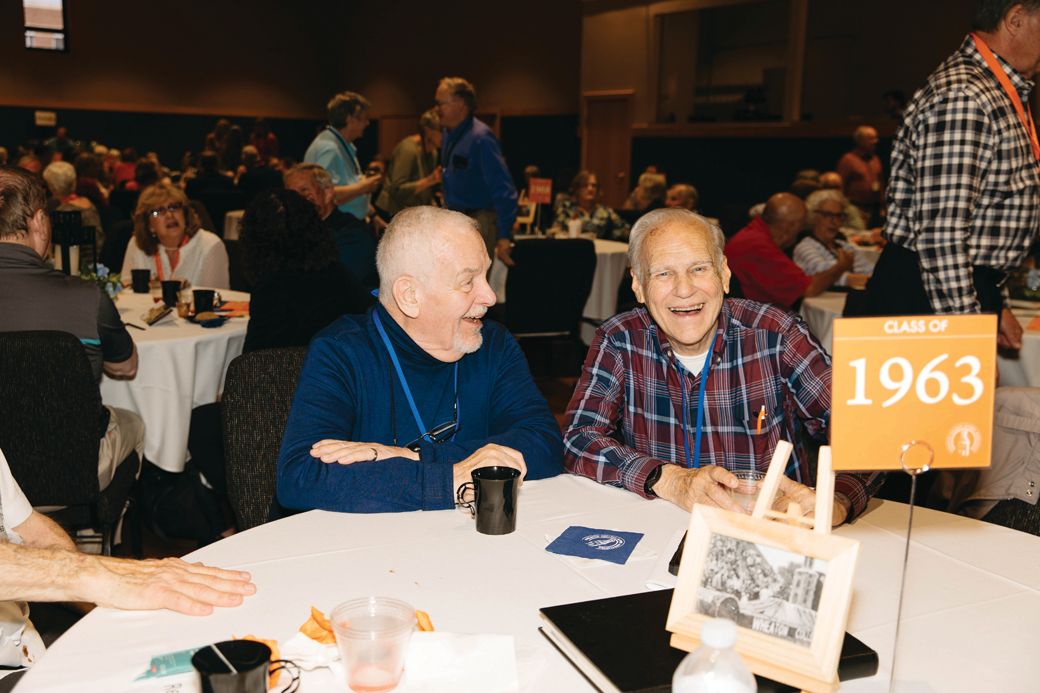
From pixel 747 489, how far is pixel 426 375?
81cm

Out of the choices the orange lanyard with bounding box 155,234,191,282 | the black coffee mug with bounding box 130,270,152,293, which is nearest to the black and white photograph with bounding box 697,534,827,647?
the black coffee mug with bounding box 130,270,152,293

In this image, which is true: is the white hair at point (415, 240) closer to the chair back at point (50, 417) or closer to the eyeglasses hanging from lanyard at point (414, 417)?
the eyeglasses hanging from lanyard at point (414, 417)

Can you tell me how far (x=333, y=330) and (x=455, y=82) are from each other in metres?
4.43

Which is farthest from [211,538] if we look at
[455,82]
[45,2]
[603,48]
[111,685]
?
[45,2]

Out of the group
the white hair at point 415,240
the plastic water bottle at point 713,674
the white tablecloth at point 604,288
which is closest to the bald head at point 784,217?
the white tablecloth at point 604,288

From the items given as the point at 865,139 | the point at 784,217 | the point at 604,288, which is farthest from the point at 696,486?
the point at 865,139

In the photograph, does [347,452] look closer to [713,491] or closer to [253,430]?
[253,430]

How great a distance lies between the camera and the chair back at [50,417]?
245cm

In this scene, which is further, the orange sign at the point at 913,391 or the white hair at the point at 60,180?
the white hair at the point at 60,180

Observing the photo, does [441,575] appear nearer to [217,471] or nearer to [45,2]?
[217,471]

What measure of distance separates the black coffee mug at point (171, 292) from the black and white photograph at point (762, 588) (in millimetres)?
3274

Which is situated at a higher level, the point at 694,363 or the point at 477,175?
the point at 477,175

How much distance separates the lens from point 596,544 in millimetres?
1517

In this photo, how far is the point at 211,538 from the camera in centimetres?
341
